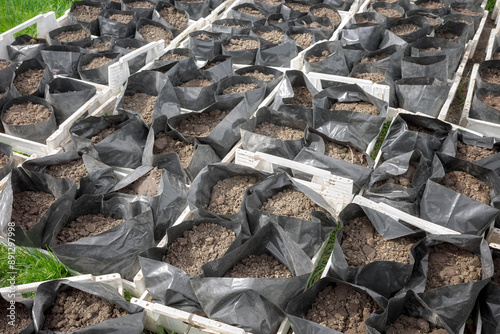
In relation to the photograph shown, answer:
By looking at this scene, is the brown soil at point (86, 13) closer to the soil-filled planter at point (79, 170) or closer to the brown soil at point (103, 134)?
the brown soil at point (103, 134)

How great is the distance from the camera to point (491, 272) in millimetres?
2363

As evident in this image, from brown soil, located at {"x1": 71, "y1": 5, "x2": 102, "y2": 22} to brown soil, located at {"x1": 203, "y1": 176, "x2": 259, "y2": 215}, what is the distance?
3.10 m

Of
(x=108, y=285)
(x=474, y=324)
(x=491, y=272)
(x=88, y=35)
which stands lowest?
(x=474, y=324)

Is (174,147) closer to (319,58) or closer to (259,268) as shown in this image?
(259,268)

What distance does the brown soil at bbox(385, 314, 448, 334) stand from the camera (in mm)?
2221

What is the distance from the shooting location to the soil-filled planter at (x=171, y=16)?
196 inches

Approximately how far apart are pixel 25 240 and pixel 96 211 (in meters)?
0.44

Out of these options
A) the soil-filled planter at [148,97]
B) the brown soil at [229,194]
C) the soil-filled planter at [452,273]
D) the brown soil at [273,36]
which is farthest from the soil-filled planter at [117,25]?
the soil-filled planter at [452,273]

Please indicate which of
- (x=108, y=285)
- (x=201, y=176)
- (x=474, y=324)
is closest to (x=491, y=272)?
(x=474, y=324)

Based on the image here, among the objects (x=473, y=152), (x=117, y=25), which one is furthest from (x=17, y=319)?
(x=117, y=25)

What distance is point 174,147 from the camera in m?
3.37

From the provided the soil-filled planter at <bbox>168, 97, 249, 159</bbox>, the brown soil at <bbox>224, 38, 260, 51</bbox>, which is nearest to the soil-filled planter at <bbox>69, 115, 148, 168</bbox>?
the soil-filled planter at <bbox>168, 97, 249, 159</bbox>

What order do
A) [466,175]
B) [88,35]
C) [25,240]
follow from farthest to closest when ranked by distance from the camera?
[88,35]
[466,175]
[25,240]

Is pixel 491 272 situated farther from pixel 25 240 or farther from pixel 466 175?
pixel 25 240
